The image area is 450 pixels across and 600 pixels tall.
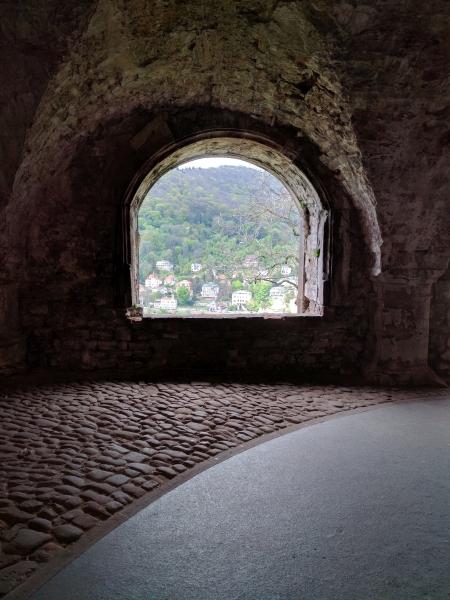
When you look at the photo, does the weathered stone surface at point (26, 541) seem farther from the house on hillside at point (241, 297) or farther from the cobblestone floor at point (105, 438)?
the house on hillside at point (241, 297)

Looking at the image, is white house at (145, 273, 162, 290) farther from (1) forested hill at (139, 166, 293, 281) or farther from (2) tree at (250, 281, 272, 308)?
(2) tree at (250, 281, 272, 308)

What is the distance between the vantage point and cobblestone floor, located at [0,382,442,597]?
2295mm

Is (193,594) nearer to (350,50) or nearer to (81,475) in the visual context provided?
Answer: (81,475)

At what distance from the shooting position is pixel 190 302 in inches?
539

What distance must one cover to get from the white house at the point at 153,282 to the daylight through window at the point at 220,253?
33 millimetres

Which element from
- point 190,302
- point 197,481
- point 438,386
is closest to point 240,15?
point 197,481

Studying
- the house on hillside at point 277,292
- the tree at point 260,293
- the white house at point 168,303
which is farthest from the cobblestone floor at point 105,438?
the house on hillside at point 277,292

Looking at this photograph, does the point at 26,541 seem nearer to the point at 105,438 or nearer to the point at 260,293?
the point at 105,438

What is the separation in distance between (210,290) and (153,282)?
6.77 ft

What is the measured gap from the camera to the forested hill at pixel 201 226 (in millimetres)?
13359

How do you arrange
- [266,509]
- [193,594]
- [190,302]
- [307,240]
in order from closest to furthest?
[193,594]
[266,509]
[307,240]
[190,302]

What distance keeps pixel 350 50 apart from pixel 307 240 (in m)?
2.77

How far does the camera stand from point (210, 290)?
1332 centimetres

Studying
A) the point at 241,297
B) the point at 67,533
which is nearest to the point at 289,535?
the point at 67,533
